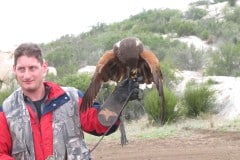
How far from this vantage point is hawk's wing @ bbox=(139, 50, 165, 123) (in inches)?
170

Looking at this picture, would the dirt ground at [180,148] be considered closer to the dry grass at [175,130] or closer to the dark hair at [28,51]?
the dry grass at [175,130]

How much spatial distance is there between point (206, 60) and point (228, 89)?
12971 mm

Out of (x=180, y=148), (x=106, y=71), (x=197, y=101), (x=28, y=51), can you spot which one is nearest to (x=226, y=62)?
(x=197, y=101)

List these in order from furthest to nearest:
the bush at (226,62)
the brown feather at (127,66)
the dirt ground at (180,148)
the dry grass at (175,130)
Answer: the bush at (226,62)
the dry grass at (175,130)
the dirt ground at (180,148)
the brown feather at (127,66)

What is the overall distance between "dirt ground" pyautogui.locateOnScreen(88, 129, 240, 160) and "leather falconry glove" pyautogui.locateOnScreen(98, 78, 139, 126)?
6174mm

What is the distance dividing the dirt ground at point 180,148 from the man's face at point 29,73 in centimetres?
667

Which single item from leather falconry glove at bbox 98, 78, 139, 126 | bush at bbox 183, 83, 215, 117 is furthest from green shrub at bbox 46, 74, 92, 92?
leather falconry glove at bbox 98, 78, 139, 126

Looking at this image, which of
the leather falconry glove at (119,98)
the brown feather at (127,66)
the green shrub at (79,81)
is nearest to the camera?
the leather falconry glove at (119,98)

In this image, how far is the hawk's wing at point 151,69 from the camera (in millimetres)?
4324

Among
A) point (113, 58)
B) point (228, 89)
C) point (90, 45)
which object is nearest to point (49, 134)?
point (113, 58)

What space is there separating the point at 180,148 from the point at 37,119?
7569mm

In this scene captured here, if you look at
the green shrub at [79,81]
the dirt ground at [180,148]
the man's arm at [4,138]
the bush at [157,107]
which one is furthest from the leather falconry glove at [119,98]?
the green shrub at [79,81]

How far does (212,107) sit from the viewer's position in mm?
16609

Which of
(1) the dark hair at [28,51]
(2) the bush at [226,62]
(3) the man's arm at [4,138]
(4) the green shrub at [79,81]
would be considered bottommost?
(2) the bush at [226,62]
